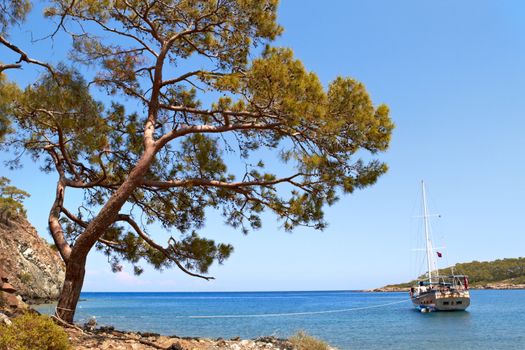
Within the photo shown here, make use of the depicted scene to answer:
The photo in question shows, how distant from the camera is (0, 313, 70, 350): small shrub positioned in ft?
17.2

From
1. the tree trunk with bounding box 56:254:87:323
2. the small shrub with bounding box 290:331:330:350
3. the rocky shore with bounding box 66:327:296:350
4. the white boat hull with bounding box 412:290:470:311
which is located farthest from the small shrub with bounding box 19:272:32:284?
the white boat hull with bounding box 412:290:470:311

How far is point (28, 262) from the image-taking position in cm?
3938

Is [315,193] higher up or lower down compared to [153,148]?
lower down

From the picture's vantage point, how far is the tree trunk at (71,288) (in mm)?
7879

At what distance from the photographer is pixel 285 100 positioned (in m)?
7.66

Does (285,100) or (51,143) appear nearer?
(285,100)

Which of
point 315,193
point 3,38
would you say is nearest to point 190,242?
point 315,193

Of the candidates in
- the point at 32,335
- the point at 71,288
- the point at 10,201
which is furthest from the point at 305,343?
the point at 10,201

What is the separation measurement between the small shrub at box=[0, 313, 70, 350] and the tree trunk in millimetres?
2273

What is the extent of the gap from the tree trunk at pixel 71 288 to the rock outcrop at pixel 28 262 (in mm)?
30806

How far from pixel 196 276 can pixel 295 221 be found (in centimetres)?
220

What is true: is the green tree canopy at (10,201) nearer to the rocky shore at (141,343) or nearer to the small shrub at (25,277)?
the small shrub at (25,277)

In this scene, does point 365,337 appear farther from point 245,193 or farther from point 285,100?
point 285,100

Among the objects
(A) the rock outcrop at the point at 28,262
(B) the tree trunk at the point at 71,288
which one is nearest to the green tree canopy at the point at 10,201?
(A) the rock outcrop at the point at 28,262
